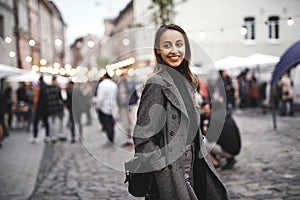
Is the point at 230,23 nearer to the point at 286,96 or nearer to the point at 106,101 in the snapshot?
the point at 286,96

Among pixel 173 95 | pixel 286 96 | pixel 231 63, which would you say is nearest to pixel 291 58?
pixel 286 96

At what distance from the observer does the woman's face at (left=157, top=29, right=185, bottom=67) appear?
259cm

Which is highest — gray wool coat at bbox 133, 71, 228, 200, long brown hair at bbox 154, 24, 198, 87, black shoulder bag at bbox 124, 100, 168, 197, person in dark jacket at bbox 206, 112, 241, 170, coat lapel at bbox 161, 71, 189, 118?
long brown hair at bbox 154, 24, 198, 87

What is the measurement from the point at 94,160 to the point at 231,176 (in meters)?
2.97

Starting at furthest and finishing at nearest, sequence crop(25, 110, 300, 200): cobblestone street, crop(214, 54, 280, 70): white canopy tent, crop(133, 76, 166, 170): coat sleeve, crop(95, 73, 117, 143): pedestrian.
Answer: crop(214, 54, 280, 70): white canopy tent < crop(95, 73, 117, 143): pedestrian < crop(25, 110, 300, 200): cobblestone street < crop(133, 76, 166, 170): coat sleeve

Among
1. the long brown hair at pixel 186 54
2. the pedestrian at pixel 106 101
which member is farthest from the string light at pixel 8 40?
the long brown hair at pixel 186 54

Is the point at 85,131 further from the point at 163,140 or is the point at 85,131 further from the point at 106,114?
the point at 163,140

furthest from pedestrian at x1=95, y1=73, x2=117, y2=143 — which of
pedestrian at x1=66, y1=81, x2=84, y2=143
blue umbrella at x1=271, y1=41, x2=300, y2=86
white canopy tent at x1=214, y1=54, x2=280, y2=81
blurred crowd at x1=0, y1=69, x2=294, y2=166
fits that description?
white canopy tent at x1=214, y1=54, x2=280, y2=81

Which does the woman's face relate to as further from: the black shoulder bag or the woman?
the black shoulder bag

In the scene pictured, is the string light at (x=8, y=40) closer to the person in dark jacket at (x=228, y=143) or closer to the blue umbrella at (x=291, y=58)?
the person in dark jacket at (x=228, y=143)

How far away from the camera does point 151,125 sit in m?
2.41

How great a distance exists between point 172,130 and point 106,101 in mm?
6695

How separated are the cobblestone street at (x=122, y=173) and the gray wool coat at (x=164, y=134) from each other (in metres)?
1.83

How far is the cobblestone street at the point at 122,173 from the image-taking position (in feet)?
17.6
